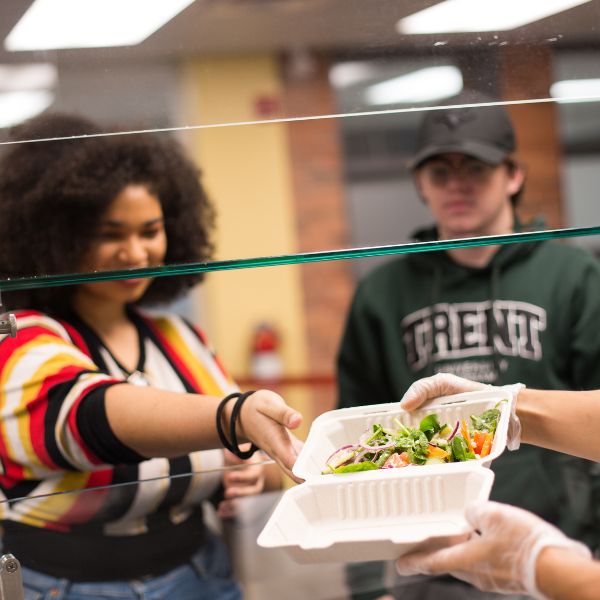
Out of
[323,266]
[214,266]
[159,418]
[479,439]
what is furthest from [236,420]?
[323,266]

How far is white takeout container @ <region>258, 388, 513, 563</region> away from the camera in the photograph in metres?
0.95

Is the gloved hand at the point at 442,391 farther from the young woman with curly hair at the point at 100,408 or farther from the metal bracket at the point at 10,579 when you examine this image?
the metal bracket at the point at 10,579

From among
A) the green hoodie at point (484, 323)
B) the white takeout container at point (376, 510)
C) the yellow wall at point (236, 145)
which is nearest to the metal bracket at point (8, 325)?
the yellow wall at point (236, 145)

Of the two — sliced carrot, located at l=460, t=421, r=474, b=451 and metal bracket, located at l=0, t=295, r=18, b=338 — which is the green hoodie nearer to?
sliced carrot, located at l=460, t=421, r=474, b=451

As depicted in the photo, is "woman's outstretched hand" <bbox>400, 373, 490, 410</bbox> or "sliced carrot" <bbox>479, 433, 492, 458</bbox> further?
"woman's outstretched hand" <bbox>400, 373, 490, 410</bbox>

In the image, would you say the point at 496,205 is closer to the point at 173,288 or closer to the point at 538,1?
the point at 538,1

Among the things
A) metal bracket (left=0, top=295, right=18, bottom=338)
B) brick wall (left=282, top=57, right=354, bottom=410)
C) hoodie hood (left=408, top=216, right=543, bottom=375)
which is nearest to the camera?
metal bracket (left=0, top=295, right=18, bottom=338)

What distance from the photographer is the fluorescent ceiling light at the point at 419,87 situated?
125 centimetres

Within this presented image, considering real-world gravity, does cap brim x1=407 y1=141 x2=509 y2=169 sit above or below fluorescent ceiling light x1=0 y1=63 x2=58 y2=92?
below

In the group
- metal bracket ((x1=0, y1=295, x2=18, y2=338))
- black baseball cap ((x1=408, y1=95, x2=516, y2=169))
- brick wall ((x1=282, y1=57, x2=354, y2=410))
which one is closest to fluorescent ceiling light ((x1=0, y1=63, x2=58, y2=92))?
metal bracket ((x1=0, y1=295, x2=18, y2=338))

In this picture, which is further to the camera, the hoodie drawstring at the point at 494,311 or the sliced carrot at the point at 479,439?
the hoodie drawstring at the point at 494,311

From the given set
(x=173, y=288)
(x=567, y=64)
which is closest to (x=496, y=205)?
(x=567, y=64)

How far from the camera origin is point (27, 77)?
121 cm

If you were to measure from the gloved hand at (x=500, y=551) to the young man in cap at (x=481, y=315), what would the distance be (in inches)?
10.0
